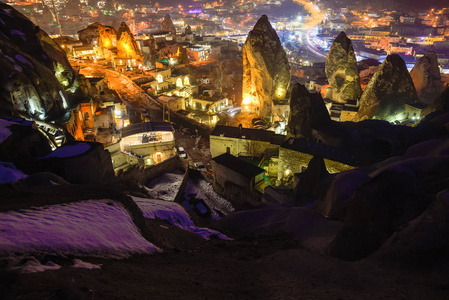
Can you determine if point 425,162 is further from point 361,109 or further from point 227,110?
point 227,110

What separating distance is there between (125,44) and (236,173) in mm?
44131

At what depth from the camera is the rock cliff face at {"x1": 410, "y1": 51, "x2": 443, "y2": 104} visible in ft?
129

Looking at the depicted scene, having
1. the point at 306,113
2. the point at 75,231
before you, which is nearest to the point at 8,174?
the point at 75,231

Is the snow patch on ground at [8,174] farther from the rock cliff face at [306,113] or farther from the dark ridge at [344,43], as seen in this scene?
the dark ridge at [344,43]

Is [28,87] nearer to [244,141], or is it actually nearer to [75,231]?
[244,141]

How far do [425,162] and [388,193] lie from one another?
4.83 m

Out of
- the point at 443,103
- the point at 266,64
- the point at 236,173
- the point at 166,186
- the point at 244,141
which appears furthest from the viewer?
the point at 266,64

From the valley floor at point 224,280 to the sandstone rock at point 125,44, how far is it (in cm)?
5278

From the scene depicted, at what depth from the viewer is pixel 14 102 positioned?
66.3 ft

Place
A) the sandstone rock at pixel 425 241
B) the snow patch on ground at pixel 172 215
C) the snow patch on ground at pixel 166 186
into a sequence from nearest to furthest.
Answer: the sandstone rock at pixel 425 241 < the snow patch on ground at pixel 172 215 < the snow patch on ground at pixel 166 186

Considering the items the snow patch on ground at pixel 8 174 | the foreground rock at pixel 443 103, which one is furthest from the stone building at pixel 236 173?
the foreground rock at pixel 443 103

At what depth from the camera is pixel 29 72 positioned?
72.4 feet

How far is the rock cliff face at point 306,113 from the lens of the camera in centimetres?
2456

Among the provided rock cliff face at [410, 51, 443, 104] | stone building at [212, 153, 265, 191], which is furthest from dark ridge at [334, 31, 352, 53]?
stone building at [212, 153, 265, 191]
